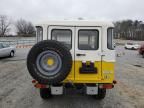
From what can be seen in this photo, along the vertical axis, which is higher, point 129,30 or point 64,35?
point 129,30

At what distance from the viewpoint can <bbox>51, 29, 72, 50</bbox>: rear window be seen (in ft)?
21.4

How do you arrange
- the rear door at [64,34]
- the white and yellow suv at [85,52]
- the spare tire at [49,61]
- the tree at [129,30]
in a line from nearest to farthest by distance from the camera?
the spare tire at [49,61] → the white and yellow suv at [85,52] → the rear door at [64,34] → the tree at [129,30]

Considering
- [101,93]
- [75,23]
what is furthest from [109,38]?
[101,93]

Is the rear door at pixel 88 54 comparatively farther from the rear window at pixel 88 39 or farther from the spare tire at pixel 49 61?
the spare tire at pixel 49 61

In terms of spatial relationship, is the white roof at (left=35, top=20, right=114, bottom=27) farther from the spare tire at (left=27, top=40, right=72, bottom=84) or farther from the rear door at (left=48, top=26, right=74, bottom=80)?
the spare tire at (left=27, top=40, right=72, bottom=84)

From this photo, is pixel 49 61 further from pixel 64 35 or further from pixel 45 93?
pixel 45 93

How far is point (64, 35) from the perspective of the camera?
656cm

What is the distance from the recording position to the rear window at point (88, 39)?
6520mm

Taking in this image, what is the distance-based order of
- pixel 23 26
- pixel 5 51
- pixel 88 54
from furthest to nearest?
pixel 23 26 → pixel 5 51 → pixel 88 54

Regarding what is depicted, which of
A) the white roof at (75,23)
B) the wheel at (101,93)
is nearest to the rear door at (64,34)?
the white roof at (75,23)

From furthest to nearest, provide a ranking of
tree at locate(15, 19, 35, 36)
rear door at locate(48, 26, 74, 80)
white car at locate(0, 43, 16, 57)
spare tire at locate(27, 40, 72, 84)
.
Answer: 1. tree at locate(15, 19, 35, 36)
2. white car at locate(0, 43, 16, 57)
3. rear door at locate(48, 26, 74, 80)
4. spare tire at locate(27, 40, 72, 84)

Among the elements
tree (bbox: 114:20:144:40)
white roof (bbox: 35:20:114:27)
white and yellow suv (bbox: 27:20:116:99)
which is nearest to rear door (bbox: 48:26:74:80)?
white and yellow suv (bbox: 27:20:116:99)

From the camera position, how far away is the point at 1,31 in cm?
10844

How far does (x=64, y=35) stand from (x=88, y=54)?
793 millimetres
